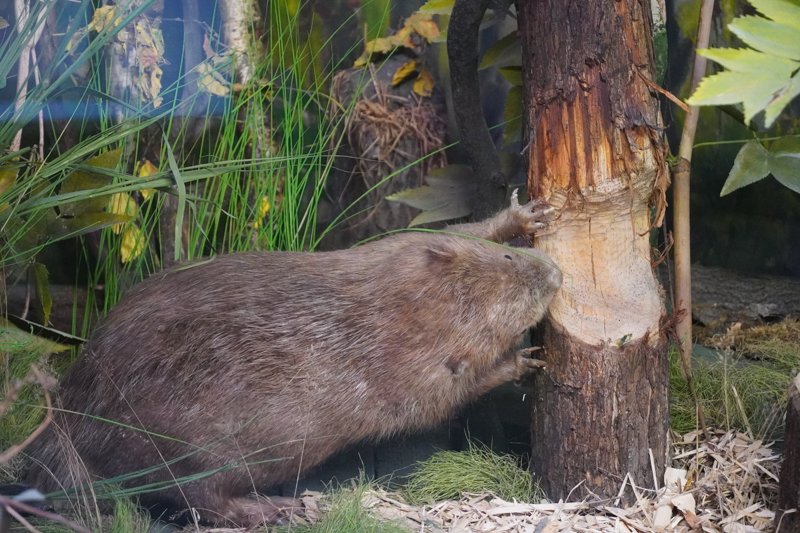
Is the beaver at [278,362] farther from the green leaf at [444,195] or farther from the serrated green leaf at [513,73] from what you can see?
the serrated green leaf at [513,73]

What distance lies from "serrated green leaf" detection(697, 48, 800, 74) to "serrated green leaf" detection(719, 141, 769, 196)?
141 centimetres

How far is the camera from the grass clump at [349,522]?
107 inches

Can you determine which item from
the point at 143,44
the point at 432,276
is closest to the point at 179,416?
the point at 432,276

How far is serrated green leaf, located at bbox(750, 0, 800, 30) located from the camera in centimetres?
196

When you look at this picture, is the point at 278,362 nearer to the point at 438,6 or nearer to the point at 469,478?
the point at 469,478

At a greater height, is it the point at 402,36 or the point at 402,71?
the point at 402,36

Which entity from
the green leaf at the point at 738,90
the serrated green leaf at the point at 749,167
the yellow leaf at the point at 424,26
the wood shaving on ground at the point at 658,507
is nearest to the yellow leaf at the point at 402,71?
the yellow leaf at the point at 424,26

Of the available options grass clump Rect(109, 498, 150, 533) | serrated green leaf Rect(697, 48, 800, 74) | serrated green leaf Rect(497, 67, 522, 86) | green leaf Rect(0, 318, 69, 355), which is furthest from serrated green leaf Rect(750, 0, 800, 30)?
green leaf Rect(0, 318, 69, 355)

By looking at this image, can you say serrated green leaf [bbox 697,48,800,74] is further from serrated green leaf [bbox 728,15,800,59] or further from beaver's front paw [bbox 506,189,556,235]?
beaver's front paw [bbox 506,189,556,235]

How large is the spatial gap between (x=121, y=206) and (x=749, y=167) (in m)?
2.76

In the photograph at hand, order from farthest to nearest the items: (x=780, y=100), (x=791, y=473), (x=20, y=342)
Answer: (x=20, y=342) → (x=791, y=473) → (x=780, y=100)

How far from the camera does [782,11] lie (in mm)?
2004

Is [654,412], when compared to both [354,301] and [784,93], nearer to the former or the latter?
[354,301]

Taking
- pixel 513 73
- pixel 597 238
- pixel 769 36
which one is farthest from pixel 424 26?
pixel 769 36
